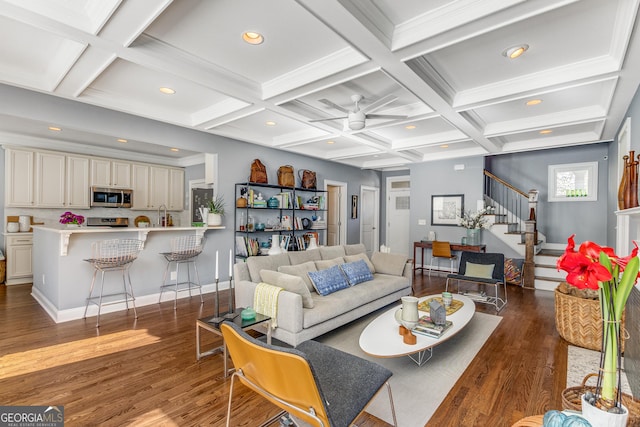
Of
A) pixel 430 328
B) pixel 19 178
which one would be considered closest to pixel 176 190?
pixel 19 178

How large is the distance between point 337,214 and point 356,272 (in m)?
3.82

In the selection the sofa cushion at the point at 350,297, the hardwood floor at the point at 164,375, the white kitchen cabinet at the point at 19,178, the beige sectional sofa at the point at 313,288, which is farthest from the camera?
the white kitchen cabinet at the point at 19,178

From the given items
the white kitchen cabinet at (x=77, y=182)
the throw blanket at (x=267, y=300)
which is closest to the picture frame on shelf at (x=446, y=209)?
the throw blanket at (x=267, y=300)

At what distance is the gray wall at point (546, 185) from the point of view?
6.07m

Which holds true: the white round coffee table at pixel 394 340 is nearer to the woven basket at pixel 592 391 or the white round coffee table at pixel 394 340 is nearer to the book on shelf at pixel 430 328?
the book on shelf at pixel 430 328

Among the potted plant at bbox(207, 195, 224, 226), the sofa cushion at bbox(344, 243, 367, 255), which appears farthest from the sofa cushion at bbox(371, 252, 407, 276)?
the potted plant at bbox(207, 195, 224, 226)

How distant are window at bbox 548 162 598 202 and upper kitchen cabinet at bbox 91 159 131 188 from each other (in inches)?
352

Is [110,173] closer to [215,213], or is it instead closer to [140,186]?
[140,186]

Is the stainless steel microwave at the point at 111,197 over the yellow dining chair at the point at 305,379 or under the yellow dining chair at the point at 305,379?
over

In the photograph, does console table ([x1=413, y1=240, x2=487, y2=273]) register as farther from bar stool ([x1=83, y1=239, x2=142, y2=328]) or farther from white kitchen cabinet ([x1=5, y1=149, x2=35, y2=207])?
white kitchen cabinet ([x1=5, y1=149, x2=35, y2=207])

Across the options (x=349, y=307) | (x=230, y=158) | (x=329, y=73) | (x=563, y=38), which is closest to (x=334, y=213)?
(x=230, y=158)

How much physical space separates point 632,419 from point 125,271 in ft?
16.3

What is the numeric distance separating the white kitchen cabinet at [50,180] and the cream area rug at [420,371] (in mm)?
5728

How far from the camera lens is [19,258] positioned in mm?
5625
